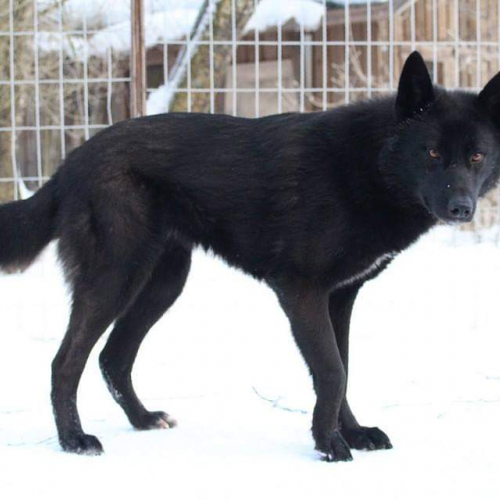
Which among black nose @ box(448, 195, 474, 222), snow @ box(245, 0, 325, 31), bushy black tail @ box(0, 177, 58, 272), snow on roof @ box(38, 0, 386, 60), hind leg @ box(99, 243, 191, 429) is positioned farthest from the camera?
snow @ box(245, 0, 325, 31)

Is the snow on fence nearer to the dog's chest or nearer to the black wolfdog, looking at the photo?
the black wolfdog

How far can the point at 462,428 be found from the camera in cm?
346

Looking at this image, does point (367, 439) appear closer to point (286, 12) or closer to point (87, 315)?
point (87, 315)

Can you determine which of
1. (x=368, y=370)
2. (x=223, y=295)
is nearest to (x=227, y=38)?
(x=223, y=295)

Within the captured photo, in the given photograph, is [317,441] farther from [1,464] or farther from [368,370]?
[368,370]

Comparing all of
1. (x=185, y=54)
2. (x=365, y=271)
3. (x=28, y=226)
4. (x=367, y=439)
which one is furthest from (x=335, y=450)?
(x=185, y=54)

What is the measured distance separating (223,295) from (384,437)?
2.86 metres

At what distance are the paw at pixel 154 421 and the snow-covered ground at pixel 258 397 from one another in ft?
0.15

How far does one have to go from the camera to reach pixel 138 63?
Result: 5.92 metres

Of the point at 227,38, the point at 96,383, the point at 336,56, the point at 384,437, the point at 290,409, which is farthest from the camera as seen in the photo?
the point at 336,56

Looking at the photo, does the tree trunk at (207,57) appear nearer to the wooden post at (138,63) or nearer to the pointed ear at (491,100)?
the wooden post at (138,63)

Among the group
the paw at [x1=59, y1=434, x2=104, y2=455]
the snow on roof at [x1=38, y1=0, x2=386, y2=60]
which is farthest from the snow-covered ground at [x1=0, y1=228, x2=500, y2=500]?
the snow on roof at [x1=38, y1=0, x2=386, y2=60]

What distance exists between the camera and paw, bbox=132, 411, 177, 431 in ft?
12.0

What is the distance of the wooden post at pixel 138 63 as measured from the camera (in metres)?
5.88
